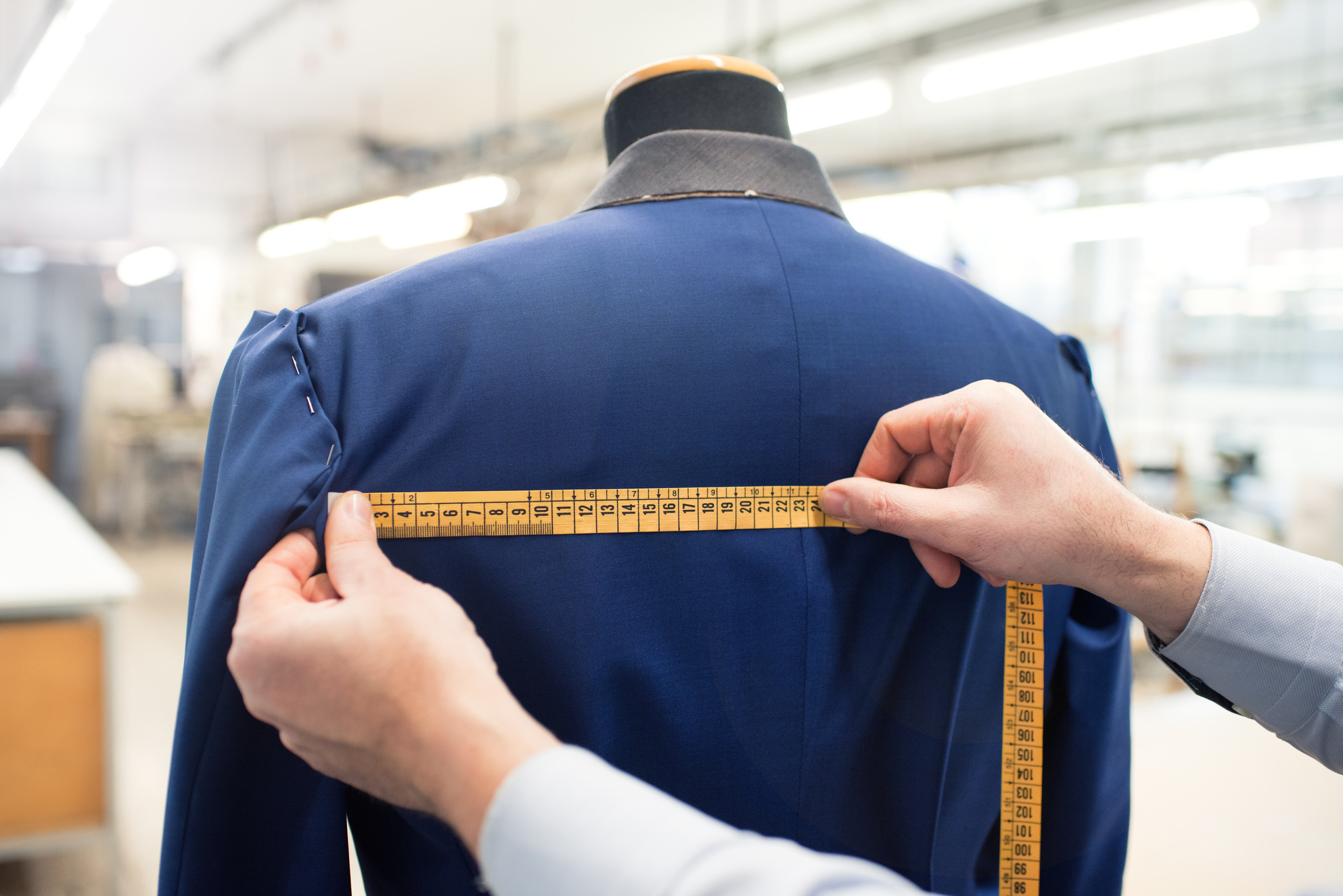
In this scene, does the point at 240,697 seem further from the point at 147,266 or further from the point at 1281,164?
the point at 147,266

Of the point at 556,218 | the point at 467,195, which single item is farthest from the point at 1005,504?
the point at 556,218

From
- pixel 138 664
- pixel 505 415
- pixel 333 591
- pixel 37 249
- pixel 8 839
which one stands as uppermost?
pixel 37 249

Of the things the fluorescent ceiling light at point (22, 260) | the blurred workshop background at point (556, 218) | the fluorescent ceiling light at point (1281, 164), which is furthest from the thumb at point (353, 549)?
the fluorescent ceiling light at point (22, 260)

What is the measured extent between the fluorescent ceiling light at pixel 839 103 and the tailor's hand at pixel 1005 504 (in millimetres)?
3965

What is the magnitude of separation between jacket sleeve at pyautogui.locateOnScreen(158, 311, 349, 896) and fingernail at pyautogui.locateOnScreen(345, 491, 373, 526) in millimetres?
30

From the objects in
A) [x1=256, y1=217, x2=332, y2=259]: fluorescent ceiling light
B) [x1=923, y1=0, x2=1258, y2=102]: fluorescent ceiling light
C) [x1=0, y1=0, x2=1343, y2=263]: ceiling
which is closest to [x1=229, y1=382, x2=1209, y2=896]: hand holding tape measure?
[x1=923, y1=0, x2=1258, y2=102]: fluorescent ceiling light

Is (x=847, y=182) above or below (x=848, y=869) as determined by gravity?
above

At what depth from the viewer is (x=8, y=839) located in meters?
2.61

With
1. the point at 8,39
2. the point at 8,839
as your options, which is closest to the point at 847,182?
the point at 8,39

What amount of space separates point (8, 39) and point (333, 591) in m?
8.72

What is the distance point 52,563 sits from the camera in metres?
2.78

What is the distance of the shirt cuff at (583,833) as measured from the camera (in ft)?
1.69

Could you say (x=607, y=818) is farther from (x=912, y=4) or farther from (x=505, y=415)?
(x=912, y=4)

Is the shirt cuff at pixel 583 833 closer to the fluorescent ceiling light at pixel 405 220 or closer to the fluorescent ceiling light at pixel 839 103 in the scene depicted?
the fluorescent ceiling light at pixel 839 103
